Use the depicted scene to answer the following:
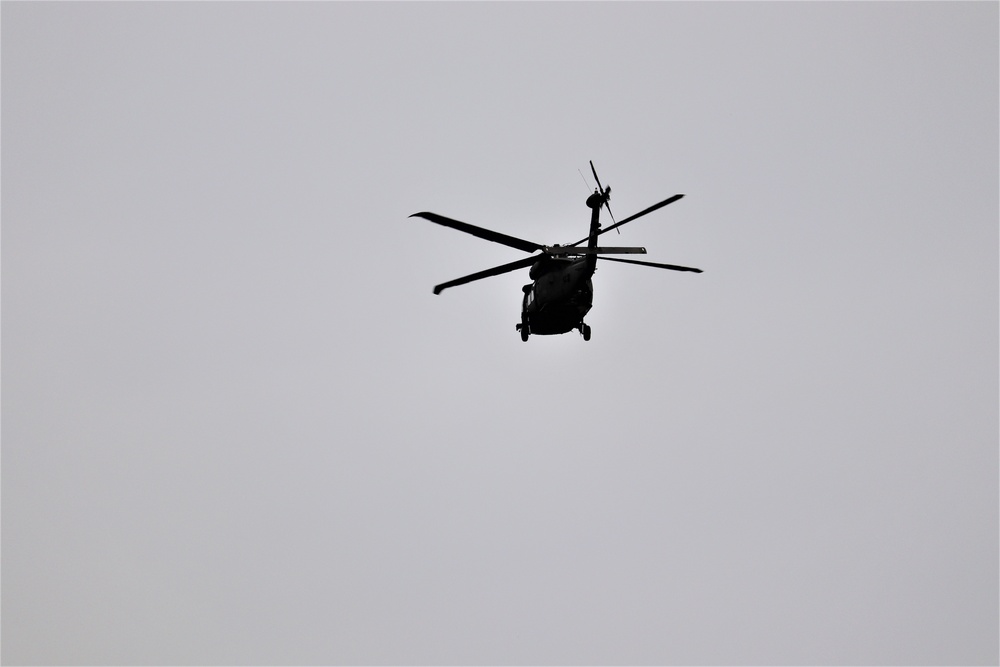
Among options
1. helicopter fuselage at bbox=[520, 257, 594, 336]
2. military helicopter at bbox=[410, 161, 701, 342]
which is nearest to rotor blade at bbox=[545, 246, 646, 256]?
military helicopter at bbox=[410, 161, 701, 342]

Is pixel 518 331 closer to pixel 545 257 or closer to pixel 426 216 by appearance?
pixel 545 257

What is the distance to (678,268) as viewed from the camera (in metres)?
38.3

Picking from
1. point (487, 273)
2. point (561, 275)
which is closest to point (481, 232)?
point (487, 273)

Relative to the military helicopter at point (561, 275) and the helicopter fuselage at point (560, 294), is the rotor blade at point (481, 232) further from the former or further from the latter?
the helicopter fuselage at point (560, 294)

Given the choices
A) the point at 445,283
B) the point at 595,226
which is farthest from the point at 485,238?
the point at 595,226

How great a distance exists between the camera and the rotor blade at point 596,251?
35.5m

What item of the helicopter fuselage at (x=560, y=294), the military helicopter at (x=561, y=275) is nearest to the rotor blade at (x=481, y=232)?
the military helicopter at (x=561, y=275)

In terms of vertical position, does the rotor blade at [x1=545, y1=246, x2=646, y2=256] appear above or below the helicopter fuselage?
below

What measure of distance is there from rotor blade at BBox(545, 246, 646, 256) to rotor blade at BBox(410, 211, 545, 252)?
2.49 ft

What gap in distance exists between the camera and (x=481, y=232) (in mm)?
34094

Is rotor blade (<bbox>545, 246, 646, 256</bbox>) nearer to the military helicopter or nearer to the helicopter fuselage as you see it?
the military helicopter

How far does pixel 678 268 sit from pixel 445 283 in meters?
10.1

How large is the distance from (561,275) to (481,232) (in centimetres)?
684

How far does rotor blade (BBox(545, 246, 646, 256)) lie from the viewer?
35.5 meters
